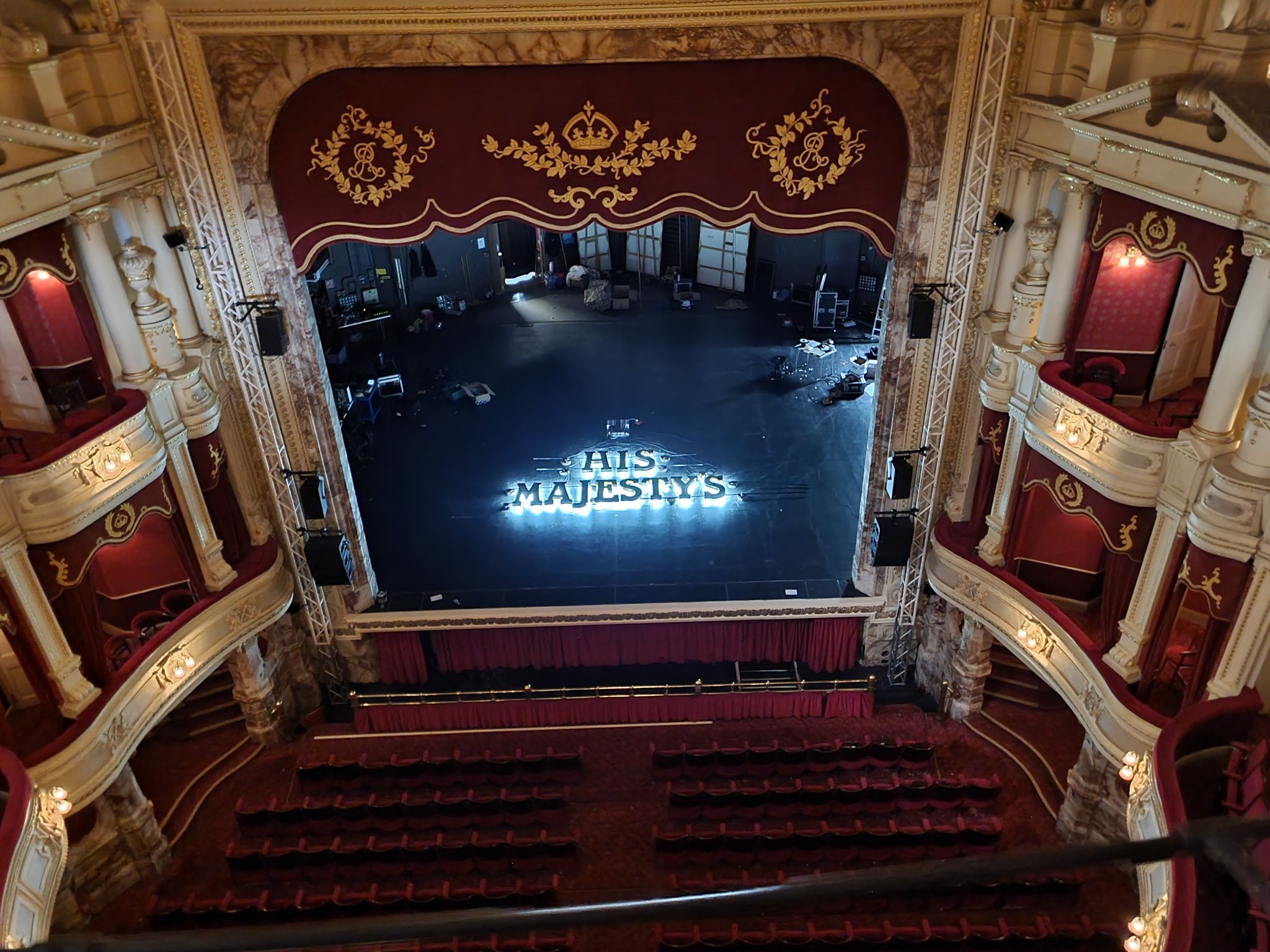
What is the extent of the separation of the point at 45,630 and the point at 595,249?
19863 mm

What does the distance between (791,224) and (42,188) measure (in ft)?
29.7

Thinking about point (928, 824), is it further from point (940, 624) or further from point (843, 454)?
point (843, 454)

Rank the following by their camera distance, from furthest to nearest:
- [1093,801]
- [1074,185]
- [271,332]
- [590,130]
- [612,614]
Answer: [612,614], [1093,801], [271,332], [590,130], [1074,185]

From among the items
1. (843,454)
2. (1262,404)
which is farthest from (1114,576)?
(843,454)

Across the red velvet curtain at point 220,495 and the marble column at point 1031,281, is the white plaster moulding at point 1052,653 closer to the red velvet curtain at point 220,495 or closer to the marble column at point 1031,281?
the marble column at point 1031,281

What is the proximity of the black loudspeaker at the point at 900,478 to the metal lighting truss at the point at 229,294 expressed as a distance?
9049 millimetres

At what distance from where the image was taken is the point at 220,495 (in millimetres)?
14070

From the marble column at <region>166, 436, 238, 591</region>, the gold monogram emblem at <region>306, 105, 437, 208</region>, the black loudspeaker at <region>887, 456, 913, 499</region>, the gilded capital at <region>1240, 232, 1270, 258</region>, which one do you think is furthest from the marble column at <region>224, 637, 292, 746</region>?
the gilded capital at <region>1240, 232, 1270, 258</region>

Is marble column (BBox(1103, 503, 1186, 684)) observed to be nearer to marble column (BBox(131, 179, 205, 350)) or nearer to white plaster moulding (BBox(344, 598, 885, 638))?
white plaster moulding (BBox(344, 598, 885, 638))

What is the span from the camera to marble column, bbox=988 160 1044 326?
40.1 feet

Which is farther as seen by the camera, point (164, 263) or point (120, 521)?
point (164, 263)

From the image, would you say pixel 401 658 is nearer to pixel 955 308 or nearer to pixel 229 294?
pixel 229 294

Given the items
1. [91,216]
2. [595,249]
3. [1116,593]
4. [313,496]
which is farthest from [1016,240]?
[595,249]

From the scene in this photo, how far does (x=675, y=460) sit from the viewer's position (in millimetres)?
18500
